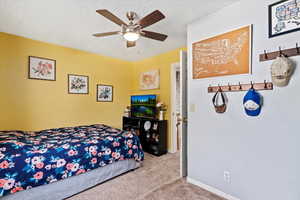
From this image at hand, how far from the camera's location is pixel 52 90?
3264mm

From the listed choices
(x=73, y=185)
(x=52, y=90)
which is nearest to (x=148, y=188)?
(x=73, y=185)

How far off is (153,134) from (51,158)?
2189 millimetres

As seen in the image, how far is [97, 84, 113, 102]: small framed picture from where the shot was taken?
3973 mm

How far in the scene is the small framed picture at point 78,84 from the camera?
350cm

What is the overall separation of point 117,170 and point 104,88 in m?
2.29

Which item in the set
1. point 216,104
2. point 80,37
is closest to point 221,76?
point 216,104

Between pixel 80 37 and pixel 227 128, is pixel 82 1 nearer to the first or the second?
pixel 80 37

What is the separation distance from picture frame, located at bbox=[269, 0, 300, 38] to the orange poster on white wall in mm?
209

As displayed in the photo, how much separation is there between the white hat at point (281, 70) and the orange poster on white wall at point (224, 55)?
0.89 feet

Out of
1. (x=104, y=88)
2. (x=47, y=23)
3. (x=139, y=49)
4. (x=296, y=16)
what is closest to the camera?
(x=296, y=16)

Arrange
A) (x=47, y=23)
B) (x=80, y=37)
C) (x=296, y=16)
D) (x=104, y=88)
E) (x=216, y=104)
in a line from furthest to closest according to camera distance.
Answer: (x=104, y=88) < (x=80, y=37) < (x=47, y=23) < (x=216, y=104) < (x=296, y=16)

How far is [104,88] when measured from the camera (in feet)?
13.3

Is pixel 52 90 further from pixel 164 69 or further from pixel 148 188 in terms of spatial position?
pixel 148 188

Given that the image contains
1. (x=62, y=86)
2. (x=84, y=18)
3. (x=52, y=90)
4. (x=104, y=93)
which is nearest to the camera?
(x=84, y=18)
